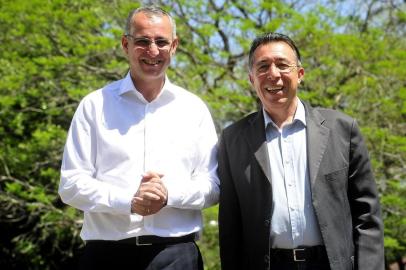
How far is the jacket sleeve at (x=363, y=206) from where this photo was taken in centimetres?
288

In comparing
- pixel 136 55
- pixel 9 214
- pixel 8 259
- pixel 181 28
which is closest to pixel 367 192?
pixel 136 55

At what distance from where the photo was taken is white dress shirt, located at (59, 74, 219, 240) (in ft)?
9.30

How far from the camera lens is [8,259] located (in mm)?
13117

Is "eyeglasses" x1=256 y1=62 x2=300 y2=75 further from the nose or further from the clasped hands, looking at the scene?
the clasped hands

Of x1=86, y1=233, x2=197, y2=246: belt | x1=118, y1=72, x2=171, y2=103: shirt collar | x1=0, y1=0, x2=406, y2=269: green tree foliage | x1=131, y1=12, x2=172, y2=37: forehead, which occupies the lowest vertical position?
x1=86, y1=233, x2=197, y2=246: belt

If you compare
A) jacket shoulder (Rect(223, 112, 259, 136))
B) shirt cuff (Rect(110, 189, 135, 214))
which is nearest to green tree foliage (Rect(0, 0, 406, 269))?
jacket shoulder (Rect(223, 112, 259, 136))

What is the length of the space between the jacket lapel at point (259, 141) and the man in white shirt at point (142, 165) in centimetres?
23

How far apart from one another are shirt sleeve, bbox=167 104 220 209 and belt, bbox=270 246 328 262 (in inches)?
18.2

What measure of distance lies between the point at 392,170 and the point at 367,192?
7295 millimetres

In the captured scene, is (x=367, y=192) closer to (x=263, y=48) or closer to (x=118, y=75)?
(x=263, y=48)

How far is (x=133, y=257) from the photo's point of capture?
9.28ft

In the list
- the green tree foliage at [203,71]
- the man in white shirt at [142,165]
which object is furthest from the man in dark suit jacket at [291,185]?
the green tree foliage at [203,71]

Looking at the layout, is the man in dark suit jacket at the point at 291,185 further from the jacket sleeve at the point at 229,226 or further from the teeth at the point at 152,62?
the teeth at the point at 152,62

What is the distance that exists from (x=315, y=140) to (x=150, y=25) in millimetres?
1001
